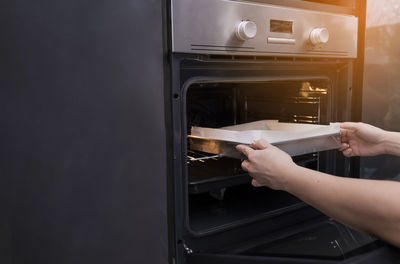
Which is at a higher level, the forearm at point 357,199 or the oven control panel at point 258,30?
the oven control panel at point 258,30

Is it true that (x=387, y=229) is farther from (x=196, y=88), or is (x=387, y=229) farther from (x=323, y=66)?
(x=196, y=88)

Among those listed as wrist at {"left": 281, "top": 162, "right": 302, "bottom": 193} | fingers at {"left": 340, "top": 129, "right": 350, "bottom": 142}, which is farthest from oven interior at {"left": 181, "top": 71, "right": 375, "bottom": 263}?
wrist at {"left": 281, "top": 162, "right": 302, "bottom": 193}

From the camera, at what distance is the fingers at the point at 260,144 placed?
876 mm

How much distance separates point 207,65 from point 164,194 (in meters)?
0.35

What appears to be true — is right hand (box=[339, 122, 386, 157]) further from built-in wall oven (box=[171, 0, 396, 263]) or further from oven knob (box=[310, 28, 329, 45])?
oven knob (box=[310, 28, 329, 45])

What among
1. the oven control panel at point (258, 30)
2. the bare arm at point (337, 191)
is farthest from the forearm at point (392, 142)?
the bare arm at point (337, 191)

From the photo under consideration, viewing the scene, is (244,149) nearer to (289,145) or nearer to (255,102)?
(289,145)

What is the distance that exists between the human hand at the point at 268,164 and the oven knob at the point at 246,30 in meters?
0.28

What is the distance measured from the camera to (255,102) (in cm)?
148

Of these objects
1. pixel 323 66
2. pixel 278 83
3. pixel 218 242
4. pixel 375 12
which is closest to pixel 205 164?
pixel 218 242

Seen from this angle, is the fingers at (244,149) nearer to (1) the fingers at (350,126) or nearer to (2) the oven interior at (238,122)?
(2) the oven interior at (238,122)

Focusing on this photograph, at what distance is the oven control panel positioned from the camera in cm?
87

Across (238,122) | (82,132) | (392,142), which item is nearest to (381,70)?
(392,142)

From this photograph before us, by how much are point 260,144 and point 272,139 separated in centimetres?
10
